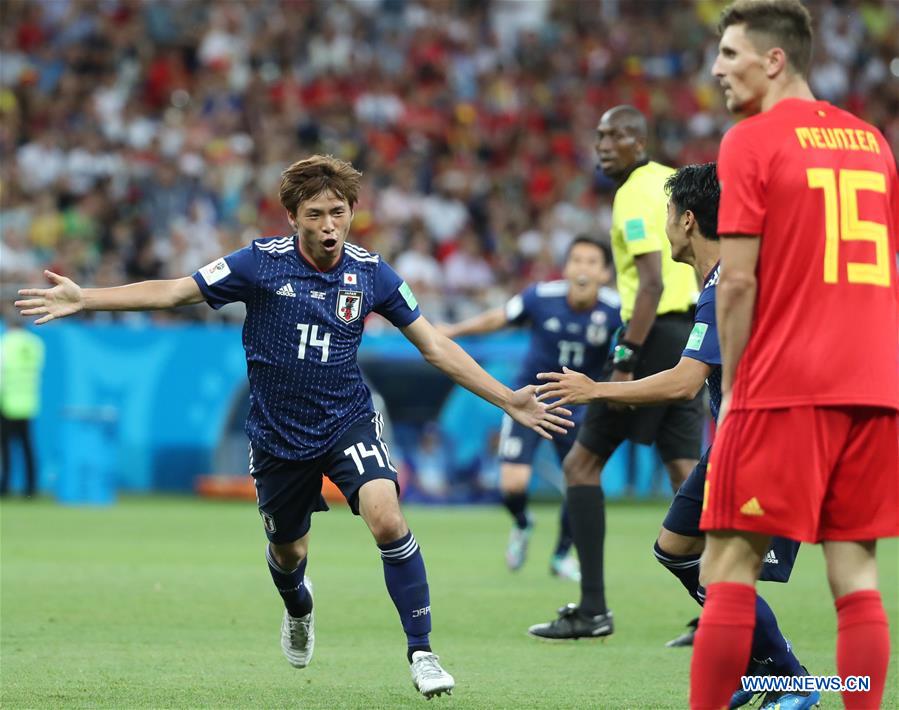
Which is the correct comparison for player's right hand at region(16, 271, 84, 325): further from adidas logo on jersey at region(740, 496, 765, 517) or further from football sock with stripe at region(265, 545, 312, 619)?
adidas logo on jersey at region(740, 496, 765, 517)

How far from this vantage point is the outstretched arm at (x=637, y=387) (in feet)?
18.3

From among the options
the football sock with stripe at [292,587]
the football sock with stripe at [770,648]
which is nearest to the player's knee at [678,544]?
the football sock with stripe at [770,648]

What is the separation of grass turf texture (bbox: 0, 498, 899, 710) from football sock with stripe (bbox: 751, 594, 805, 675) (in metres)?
0.44

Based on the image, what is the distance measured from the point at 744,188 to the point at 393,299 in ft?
8.26

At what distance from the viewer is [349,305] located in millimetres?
6703

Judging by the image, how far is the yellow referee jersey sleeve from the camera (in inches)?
329

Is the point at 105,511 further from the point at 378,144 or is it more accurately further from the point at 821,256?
the point at 821,256

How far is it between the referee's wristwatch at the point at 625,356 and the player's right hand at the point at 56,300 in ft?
10.2

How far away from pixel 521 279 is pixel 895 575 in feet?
39.6

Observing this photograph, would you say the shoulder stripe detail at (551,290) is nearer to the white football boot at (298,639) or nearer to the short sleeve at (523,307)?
the short sleeve at (523,307)

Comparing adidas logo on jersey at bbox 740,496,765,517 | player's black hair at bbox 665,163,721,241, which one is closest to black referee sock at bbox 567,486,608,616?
player's black hair at bbox 665,163,721,241

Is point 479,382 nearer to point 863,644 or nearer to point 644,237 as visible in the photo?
point 644,237

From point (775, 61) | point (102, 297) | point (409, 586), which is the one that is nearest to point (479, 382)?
point (409, 586)

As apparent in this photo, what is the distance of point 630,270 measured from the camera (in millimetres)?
8633
